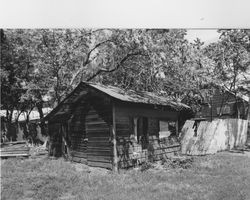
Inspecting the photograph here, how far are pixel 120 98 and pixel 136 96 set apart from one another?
171 cm

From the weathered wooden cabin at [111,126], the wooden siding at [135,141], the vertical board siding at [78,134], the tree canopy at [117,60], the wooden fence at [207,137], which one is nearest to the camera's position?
the tree canopy at [117,60]

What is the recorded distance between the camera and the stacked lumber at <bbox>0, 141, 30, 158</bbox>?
7.58 metres

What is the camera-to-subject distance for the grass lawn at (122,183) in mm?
6129

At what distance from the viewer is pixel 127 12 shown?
20.3ft

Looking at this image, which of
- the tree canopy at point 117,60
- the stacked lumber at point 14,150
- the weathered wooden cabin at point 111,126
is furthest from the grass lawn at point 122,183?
the tree canopy at point 117,60

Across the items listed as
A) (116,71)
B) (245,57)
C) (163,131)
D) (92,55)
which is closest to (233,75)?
(245,57)

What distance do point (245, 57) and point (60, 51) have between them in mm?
6411

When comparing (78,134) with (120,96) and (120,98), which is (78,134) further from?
(120,98)

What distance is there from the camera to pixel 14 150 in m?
8.33

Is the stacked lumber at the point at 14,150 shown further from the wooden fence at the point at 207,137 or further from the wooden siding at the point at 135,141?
the wooden fence at the point at 207,137

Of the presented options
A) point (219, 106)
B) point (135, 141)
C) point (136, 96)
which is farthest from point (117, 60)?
point (219, 106)

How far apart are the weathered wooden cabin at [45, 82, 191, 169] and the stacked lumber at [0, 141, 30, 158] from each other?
193 cm

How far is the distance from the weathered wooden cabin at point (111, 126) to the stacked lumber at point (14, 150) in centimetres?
193

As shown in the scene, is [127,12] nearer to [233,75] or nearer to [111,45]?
[111,45]
